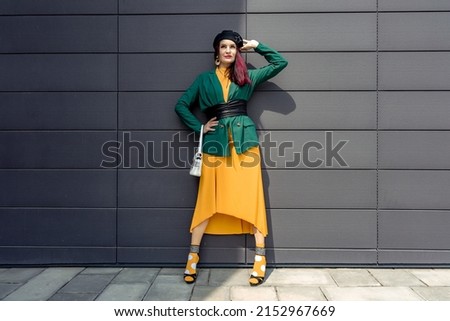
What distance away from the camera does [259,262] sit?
3.00m

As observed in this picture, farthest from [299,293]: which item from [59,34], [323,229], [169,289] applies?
[59,34]

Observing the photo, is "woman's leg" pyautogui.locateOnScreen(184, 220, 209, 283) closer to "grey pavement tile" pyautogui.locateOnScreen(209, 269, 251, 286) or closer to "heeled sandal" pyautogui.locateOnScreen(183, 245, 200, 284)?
"heeled sandal" pyautogui.locateOnScreen(183, 245, 200, 284)

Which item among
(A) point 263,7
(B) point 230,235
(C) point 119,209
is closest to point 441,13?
(A) point 263,7

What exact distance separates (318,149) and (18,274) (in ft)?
8.98

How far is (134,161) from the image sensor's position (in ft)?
11.0

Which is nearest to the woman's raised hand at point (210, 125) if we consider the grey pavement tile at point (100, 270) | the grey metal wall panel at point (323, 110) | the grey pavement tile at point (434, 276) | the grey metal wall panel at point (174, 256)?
the grey metal wall panel at point (323, 110)

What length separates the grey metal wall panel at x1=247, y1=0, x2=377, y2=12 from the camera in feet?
10.8

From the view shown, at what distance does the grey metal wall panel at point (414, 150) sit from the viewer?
328cm

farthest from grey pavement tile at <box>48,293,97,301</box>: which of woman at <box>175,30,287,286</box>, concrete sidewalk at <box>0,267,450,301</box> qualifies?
woman at <box>175,30,287,286</box>

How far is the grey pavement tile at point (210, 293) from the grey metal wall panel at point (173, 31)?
6.44 ft

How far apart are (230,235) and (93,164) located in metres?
1.35

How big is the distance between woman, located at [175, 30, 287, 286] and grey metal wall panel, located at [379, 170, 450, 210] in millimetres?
1113
